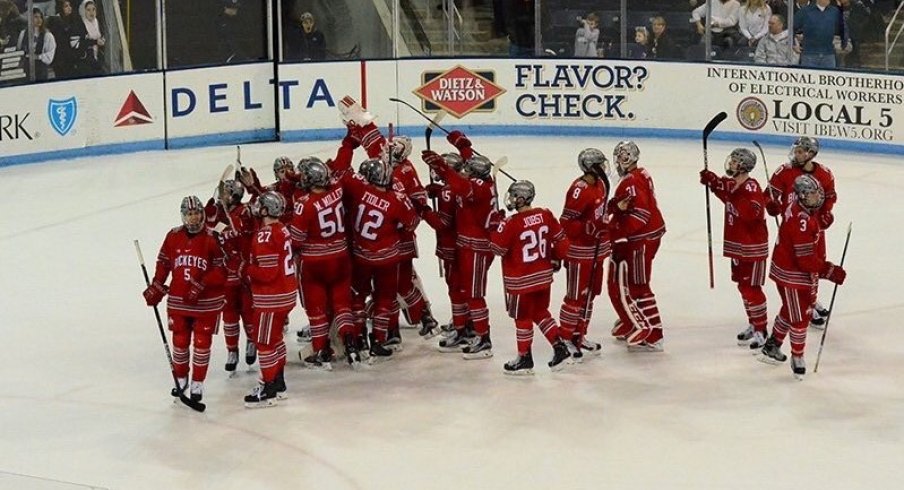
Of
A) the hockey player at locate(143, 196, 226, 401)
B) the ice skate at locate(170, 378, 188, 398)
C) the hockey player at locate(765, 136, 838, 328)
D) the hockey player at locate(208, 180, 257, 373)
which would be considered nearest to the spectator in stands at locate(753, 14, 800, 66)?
the hockey player at locate(765, 136, 838, 328)

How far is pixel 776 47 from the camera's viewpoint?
677 inches

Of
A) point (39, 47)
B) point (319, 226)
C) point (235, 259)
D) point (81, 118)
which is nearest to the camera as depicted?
point (235, 259)

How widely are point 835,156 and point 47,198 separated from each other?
7883mm

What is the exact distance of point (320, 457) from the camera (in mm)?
8383

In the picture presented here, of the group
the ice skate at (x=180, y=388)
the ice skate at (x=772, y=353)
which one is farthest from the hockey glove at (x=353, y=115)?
the ice skate at (x=772, y=353)

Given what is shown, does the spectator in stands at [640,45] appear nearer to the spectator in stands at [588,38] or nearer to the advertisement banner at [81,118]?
the spectator in stands at [588,38]

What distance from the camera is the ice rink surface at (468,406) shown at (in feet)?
26.9

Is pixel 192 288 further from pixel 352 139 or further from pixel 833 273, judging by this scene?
pixel 833 273

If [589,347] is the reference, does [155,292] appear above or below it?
above

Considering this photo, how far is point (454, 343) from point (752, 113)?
8060 millimetres

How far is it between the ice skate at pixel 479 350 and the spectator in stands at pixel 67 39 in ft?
26.4

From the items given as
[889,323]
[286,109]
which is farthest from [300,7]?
Result: [889,323]

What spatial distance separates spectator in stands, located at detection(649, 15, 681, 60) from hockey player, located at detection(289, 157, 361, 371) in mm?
8822

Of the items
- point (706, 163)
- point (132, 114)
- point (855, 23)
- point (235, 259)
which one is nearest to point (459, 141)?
point (706, 163)
